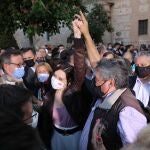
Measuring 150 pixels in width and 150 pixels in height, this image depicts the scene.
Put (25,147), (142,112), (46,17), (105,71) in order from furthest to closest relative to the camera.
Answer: (46,17) → (105,71) → (142,112) → (25,147)

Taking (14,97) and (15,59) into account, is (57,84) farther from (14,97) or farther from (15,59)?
(14,97)

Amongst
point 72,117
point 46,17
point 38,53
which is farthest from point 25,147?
point 46,17

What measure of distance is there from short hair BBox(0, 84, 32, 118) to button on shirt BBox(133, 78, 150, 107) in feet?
8.57

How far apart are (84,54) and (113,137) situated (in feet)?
4.35

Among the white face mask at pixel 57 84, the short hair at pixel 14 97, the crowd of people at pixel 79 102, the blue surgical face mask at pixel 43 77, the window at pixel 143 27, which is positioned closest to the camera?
the crowd of people at pixel 79 102

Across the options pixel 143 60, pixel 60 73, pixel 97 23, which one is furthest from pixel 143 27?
pixel 60 73

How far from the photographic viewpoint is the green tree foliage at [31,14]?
11.8 metres

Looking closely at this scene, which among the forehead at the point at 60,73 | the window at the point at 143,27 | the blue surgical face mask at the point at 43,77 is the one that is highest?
the forehead at the point at 60,73

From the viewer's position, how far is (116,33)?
111 ft

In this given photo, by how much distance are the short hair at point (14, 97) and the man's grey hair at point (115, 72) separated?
107cm

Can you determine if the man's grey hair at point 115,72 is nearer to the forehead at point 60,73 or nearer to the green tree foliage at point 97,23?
the forehead at point 60,73

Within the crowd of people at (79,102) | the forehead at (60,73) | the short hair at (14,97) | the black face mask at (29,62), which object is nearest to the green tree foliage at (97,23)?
the black face mask at (29,62)

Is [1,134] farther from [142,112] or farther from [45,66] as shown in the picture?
[45,66]

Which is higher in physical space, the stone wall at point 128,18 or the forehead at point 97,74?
the forehead at point 97,74
